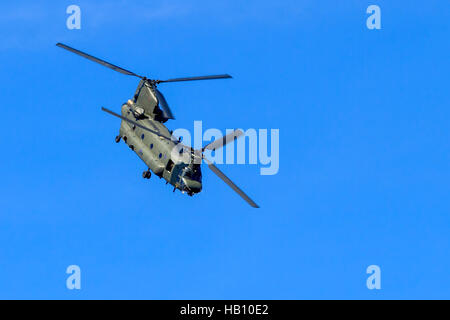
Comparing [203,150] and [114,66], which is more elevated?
[114,66]

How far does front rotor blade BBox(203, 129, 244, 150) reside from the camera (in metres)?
104

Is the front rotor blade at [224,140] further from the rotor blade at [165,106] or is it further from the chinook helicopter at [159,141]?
the rotor blade at [165,106]

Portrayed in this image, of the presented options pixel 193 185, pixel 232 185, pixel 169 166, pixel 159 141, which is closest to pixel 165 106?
pixel 159 141

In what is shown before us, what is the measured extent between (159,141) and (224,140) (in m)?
10.9

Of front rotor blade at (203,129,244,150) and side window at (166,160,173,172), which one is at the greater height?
front rotor blade at (203,129,244,150)

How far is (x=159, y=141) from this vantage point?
11369 cm

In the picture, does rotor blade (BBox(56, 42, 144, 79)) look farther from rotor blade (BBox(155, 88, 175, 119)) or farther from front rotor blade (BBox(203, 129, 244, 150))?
front rotor blade (BBox(203, 129, 244, 150))

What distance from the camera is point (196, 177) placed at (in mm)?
110375

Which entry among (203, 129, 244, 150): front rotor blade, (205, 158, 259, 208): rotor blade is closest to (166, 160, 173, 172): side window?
(203, 129, 244, 150): front rotor blade

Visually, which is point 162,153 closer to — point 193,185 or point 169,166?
point 169,166

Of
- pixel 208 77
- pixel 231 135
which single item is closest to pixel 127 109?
pixel 208 77

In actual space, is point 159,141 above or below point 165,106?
below
